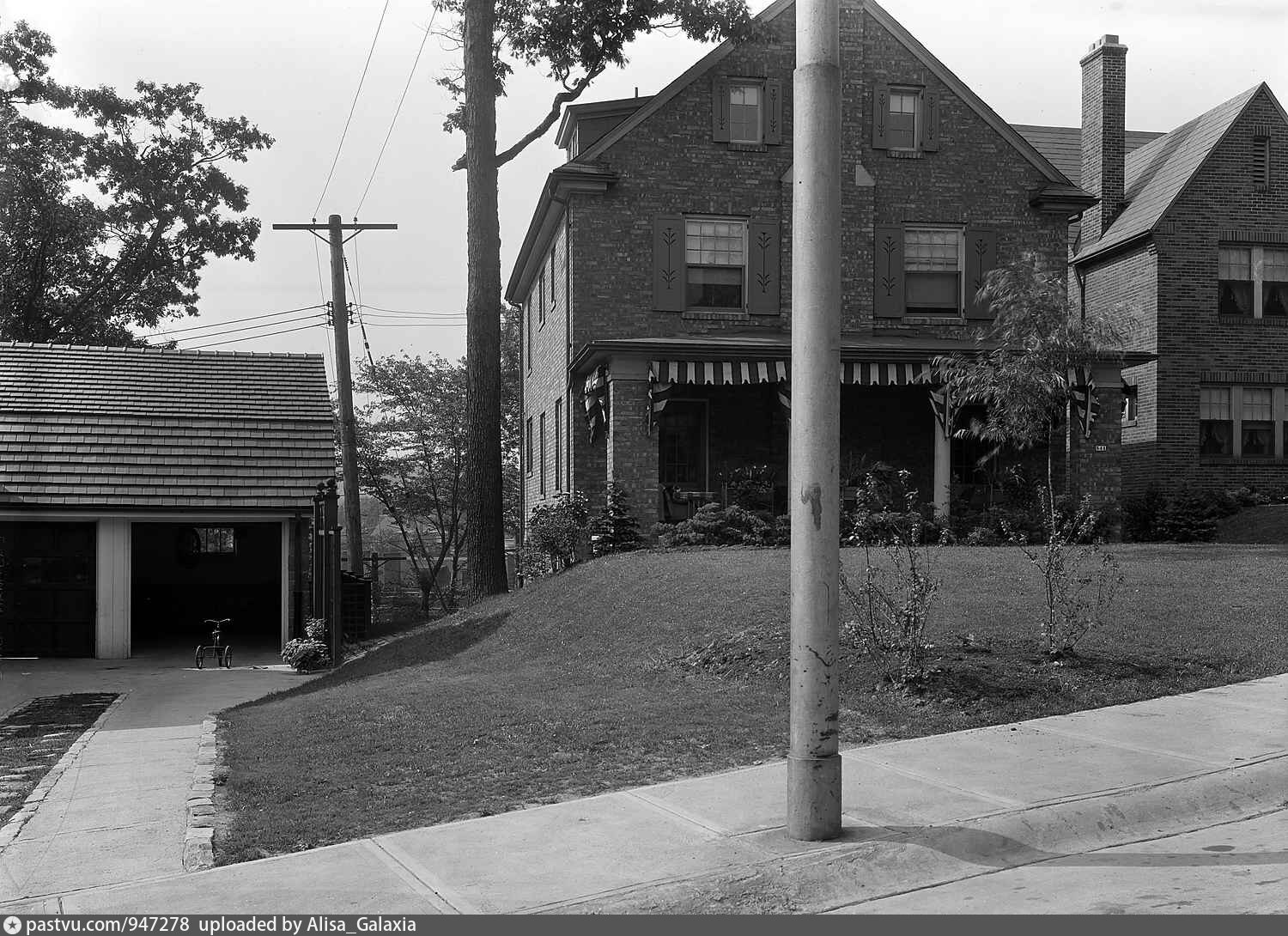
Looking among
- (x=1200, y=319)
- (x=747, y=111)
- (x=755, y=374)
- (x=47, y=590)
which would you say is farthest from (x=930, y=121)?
(x=47, y=590)

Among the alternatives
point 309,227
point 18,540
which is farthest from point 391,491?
point 18,540

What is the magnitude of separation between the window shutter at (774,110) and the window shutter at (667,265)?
2602 millimetres

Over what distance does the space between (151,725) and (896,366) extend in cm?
1400

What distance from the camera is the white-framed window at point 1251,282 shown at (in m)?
27.2

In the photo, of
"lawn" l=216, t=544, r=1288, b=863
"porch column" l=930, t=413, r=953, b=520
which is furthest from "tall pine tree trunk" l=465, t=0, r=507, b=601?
"porch column" l=930, t=413, r=953, b=520

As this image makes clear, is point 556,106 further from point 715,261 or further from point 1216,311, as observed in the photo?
point 1216,311

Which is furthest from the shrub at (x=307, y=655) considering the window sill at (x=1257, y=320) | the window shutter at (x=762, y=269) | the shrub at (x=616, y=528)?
the window sill at (x=1257, y=320)

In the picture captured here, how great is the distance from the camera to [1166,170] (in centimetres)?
2889

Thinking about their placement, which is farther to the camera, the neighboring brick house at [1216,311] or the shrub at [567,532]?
the neighboring brick house at [1216,311]

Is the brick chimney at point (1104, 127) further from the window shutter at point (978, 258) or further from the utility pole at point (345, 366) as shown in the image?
the utility pole at point (345, 366)

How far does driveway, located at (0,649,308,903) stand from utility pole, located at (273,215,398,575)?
978 centimetres

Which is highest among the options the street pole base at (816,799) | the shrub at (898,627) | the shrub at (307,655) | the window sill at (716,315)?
the window sill at (716,315)

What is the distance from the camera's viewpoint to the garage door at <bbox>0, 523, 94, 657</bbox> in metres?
19.6
